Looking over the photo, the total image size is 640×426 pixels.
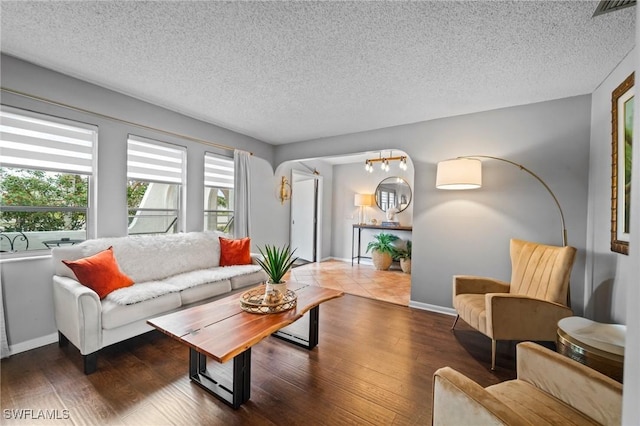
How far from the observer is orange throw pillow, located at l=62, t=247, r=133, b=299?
2.16m

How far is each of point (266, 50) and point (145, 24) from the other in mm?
802

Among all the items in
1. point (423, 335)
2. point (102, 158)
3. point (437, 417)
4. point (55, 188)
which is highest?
point (102, 158)

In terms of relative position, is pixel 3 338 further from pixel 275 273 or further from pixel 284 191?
pixel 284 191

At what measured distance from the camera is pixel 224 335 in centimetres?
158

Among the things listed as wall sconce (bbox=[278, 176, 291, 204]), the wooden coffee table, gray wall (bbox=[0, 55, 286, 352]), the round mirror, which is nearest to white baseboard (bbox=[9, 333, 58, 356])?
gray wall (bbox=[0, 55, 286, 352])

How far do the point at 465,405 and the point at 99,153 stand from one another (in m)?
3.55

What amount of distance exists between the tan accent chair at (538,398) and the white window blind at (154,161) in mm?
3451

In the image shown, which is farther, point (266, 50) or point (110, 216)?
point (110, 216)

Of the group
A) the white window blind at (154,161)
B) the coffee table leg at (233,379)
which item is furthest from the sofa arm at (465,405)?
the white window blind at (154,161)

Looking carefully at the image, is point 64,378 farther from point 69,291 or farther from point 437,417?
point 437,417

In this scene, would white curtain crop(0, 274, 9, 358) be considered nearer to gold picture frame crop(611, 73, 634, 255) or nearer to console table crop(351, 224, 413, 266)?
gold picture frame crop(611, 73, 634, 255)

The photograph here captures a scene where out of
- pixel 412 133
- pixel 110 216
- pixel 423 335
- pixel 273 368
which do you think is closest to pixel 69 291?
pixel 110 216

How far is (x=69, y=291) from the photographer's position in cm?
204

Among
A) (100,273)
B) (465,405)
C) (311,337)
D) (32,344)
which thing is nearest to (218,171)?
(100,273)
